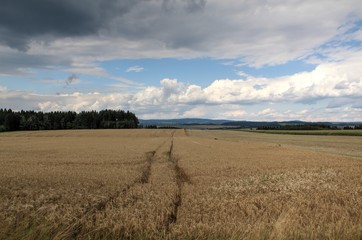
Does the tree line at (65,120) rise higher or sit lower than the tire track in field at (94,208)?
higher

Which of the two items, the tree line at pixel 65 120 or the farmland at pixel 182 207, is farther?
the tree line at pixel 65 120

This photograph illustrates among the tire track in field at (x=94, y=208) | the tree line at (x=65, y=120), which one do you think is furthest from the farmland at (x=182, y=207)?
the tree line at (x=65, y=120)

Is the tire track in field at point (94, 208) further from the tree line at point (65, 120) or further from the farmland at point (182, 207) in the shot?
the tree line at point (65, 120)

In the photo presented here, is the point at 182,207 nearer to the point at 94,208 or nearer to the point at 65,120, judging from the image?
the point at 94,208

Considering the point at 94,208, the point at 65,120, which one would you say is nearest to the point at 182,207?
the point at 94,208

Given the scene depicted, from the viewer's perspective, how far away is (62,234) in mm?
8961

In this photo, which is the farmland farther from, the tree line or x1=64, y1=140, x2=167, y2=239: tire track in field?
the tree line

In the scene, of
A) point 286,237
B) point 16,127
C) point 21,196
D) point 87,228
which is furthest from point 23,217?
point 16,127

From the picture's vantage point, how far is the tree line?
147m

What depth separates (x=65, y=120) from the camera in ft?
525

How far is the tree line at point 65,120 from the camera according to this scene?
14688 cm

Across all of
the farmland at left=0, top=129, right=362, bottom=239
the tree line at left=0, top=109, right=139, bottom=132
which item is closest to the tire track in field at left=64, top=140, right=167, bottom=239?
the farmland at left=0, top=129, right=362, bottom=239

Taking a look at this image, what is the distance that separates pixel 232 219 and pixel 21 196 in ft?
27.3

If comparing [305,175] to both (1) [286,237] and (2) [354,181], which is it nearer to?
(2) [354,181]
